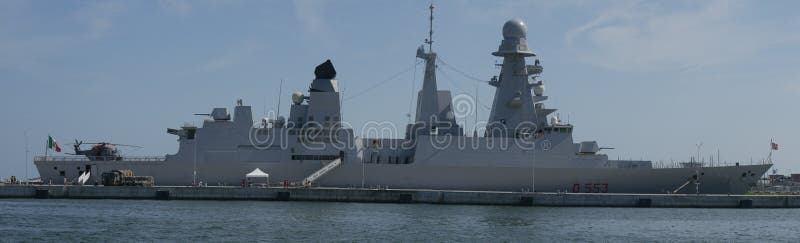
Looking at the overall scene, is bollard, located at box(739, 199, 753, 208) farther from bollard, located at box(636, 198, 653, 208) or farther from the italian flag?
the italian flag

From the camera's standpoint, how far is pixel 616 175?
130 ft

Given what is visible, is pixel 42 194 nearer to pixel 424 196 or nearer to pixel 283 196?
pixel 283 196

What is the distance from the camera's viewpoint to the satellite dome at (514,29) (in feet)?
133

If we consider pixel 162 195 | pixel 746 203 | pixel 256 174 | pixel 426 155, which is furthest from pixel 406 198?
pixel 746 203

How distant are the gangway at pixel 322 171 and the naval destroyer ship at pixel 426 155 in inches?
3.2

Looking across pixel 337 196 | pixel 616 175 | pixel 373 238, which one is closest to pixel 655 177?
pixel 616 175

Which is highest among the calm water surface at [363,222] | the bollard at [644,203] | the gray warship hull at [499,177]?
the gray warship hull at [499,177]

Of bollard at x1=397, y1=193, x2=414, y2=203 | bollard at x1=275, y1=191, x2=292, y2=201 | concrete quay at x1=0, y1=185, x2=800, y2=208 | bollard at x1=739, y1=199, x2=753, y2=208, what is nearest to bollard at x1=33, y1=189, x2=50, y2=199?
concrete quay at x1=0, y1=185, x2=800, y2=208

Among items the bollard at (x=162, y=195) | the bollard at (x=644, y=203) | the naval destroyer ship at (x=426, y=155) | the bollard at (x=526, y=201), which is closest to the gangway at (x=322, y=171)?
the naval destroyer ship at (x=426, y=155)

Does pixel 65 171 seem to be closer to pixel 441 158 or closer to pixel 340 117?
pixel 340 117

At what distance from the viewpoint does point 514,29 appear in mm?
40750

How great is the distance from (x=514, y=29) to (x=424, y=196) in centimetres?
825

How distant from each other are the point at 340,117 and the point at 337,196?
4392 mm

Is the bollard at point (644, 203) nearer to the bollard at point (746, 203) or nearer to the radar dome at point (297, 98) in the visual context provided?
the bollard at point (746, 203)
